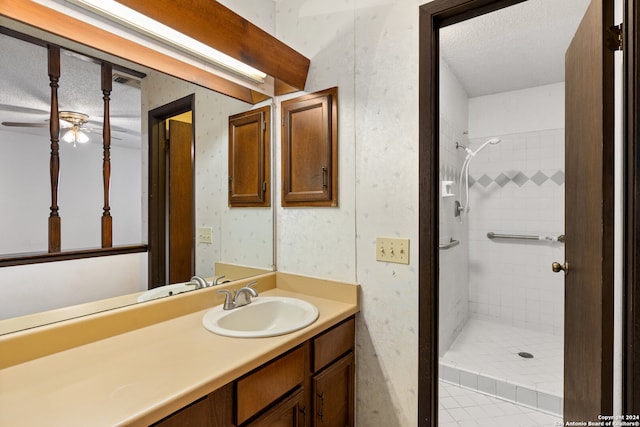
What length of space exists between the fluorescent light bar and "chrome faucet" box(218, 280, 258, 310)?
1039 millimetres

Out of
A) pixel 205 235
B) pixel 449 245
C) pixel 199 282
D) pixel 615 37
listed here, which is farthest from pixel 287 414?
pixel 449 245

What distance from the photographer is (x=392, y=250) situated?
1396 mm

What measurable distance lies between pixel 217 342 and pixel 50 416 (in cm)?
45

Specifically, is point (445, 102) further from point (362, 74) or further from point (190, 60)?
point (190, 60)

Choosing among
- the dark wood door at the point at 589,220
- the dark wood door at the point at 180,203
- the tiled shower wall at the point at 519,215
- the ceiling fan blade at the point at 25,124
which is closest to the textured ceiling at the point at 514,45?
the tiled shower wall at the point at 519,215

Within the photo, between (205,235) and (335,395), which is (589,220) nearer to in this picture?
(335,395)

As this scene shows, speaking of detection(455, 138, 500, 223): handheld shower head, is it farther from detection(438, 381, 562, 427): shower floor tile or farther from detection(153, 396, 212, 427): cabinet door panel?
detection(153, 396, 212, 427): cabinet door panel

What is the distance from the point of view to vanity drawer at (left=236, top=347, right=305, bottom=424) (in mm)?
929

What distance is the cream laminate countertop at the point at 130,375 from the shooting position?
687mm

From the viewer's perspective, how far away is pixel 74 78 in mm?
1048

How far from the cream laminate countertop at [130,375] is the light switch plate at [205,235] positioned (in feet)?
1.44

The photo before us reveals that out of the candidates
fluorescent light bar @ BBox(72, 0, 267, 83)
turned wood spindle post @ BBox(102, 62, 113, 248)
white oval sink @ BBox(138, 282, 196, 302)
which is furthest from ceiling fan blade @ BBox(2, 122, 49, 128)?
white oval sink @ BBox(138, 282, 196, 302)

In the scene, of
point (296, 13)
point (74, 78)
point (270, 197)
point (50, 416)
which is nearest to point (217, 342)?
point (50, 416)

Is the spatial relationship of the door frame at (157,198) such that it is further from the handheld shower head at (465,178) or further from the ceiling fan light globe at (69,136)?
the handheld shower head at (465,178)
